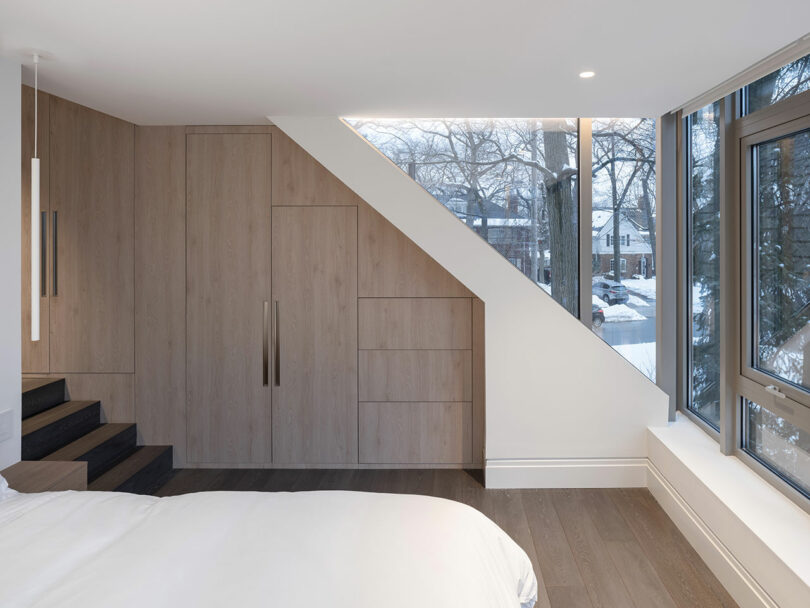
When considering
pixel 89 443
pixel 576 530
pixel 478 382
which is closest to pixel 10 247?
pixel 89 443

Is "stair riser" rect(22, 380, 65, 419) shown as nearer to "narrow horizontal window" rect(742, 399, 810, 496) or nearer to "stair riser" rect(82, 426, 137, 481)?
"stair riser" rect(82, 426, 137, 481)

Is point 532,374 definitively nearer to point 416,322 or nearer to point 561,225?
point 416,322

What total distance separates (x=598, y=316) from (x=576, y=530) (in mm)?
1477

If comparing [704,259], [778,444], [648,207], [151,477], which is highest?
[648,207]

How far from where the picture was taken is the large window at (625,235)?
4.19 meters

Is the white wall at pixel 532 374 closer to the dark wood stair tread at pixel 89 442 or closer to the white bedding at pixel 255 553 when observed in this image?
the white bedding at pixel 255 553

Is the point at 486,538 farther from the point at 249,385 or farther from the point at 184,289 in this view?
the point at 184,289

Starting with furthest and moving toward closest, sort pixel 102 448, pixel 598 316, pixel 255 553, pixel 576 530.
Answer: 1. pixel 598 316
2. pixel 102 448
3. pixel 576 530
4. pixel 255 553

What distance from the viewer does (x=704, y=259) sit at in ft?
12.5

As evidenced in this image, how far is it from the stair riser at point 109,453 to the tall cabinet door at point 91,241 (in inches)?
18.1

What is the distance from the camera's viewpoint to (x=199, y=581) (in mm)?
1711

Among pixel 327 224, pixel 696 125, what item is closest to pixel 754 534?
pixel 696 125

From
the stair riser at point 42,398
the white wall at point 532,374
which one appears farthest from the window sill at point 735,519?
the stair riser at point 42,398

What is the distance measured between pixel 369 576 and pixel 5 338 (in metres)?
2.15
